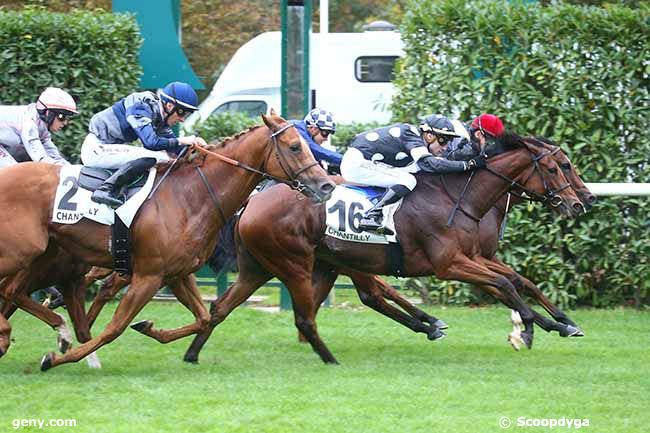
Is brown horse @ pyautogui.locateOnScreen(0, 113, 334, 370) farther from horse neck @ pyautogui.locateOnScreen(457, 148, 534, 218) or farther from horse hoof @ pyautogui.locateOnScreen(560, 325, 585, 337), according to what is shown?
horse hoof @ pyautogui.locateOnScreen(560, 325, 585, 337)

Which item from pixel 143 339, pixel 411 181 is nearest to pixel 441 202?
pixel 411 181

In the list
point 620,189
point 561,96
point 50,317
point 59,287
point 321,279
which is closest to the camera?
point 50,317

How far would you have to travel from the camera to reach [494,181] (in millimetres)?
9273

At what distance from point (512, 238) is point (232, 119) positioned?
121 inches

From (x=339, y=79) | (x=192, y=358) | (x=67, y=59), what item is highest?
(x=67, y=59)

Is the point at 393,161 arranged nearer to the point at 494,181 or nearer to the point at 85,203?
the point at 494,181

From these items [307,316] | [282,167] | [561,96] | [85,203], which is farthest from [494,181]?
[85,203]

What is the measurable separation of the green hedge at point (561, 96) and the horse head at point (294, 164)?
359 cm

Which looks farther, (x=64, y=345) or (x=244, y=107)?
(x=244, y=107)

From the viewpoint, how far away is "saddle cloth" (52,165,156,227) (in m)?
8.13

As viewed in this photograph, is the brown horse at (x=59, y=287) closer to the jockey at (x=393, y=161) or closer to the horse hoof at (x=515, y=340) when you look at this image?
the jockey at (x=393, y=161)

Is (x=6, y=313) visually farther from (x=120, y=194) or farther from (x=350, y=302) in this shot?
(x=350, y=302)

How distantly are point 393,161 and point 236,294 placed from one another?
5.24ft

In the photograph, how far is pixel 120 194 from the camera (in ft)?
26.8
